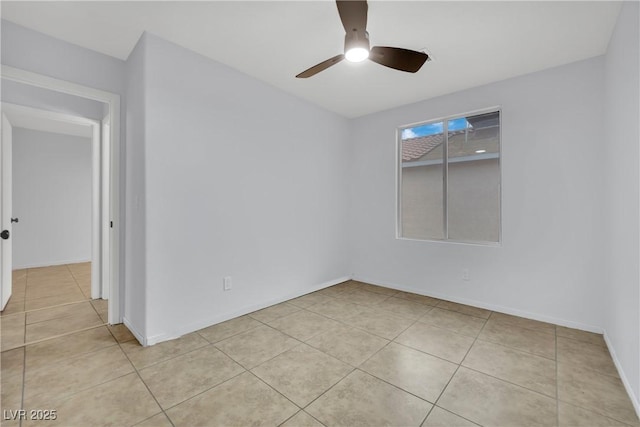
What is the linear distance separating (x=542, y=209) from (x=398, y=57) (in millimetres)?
2167

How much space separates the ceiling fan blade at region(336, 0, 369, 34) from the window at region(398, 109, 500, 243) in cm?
227

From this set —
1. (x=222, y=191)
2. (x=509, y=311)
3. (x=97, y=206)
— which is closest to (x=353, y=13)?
(x=222, y=191)

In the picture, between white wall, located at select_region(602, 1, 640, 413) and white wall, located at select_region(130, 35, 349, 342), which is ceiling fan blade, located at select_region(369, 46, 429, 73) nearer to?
white wall, located at select_region(602, 1, 640, 413)

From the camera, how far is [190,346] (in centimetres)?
231

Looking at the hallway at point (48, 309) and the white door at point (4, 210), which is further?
the white door at point (4, 210)

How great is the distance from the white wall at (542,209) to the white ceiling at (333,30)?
1.03 feet

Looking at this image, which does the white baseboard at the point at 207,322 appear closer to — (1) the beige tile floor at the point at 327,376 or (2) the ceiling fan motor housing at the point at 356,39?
(1) the beige tile floor at the point at 327,376

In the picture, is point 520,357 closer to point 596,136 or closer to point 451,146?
point 596,136

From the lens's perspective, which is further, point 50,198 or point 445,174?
point 50,198

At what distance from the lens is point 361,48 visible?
5.82 ft

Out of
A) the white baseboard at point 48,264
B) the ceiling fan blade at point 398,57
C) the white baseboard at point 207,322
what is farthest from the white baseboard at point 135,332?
the white baseboard at point 48,264

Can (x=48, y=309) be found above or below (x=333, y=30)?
below

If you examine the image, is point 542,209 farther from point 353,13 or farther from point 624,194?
point 353,13

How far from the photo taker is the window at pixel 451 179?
325cm
